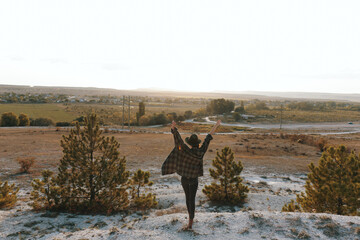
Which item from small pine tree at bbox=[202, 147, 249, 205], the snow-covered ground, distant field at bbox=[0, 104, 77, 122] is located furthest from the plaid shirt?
distant field at bbox=[0, 104, 77, 122]

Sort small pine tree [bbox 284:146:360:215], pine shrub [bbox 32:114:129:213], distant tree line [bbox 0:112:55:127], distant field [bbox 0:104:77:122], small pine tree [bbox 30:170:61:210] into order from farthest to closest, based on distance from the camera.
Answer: distant field [bbox 0:104:77:122], distant tree line [bbox 0:112:55:127], pine shrub [bbox 32:114:129:213], small pine tree [bbox 30:170:61:210], small pine tree [bbox 284:146:360:215]

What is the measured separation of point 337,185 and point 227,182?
4.36 meters

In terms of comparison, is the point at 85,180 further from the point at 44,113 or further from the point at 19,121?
the point at 44,113

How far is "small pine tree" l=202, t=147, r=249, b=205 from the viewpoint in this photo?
11.2m

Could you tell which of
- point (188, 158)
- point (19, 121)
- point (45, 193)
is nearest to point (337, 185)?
point (188, 158)

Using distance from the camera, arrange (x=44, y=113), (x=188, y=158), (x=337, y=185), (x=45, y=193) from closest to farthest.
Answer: (x=188, y=158) → (x=337, y=185) → (x=45, y=193) → (x=44, y=113)

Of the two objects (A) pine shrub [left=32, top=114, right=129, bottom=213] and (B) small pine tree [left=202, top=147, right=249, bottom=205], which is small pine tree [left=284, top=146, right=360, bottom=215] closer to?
(B) small pine tree [left=202, top=147, right=249, bottom=205]

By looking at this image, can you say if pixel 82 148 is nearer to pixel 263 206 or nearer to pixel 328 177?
pixel 263 206

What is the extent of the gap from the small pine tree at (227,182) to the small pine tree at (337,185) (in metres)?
2.89

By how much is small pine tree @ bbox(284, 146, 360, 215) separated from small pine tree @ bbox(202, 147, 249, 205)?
2.89 m

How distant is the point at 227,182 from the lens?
37.4 feet

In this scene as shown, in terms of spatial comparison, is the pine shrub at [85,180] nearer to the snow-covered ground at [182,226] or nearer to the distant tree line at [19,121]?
the snow-covered ground at [182,226]

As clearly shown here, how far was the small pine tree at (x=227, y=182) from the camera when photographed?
441 inches

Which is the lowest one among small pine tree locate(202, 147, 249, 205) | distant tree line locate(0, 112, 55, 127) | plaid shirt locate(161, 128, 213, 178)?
distant tree line locate(0, 112, 55, 127)
